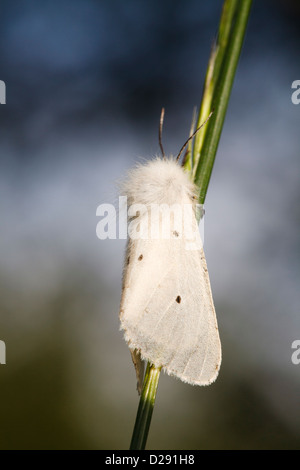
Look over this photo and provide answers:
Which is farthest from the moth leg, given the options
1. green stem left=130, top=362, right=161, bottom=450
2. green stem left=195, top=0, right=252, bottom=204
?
green stem left=195, top=0, right=252, bottom=204

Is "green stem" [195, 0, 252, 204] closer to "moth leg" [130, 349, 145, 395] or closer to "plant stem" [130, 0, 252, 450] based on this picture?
"plant stem" [130, 0, 252, 450]

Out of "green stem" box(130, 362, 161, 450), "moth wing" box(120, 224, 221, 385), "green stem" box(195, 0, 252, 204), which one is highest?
"green stem" box(195, 0, 252, 204)

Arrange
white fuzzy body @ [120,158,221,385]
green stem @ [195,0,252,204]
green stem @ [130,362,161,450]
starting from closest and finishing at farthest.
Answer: green stem @ [130,362,161,450], green stem @ [195,0,252,204], white fuzzy body @ [120,158,221,385]

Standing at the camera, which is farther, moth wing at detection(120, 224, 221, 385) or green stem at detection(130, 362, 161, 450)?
moth wing at detection(120, 224, 221, 385)

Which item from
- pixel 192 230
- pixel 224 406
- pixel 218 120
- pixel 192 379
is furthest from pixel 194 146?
pixel 224 406

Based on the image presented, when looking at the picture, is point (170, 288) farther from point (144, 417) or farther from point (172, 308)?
point (144, 417)

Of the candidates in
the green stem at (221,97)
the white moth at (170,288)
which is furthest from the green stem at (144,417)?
the green stem at (221,97)

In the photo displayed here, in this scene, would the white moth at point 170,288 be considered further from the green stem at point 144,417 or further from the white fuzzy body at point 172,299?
the green stem at point 144,417
